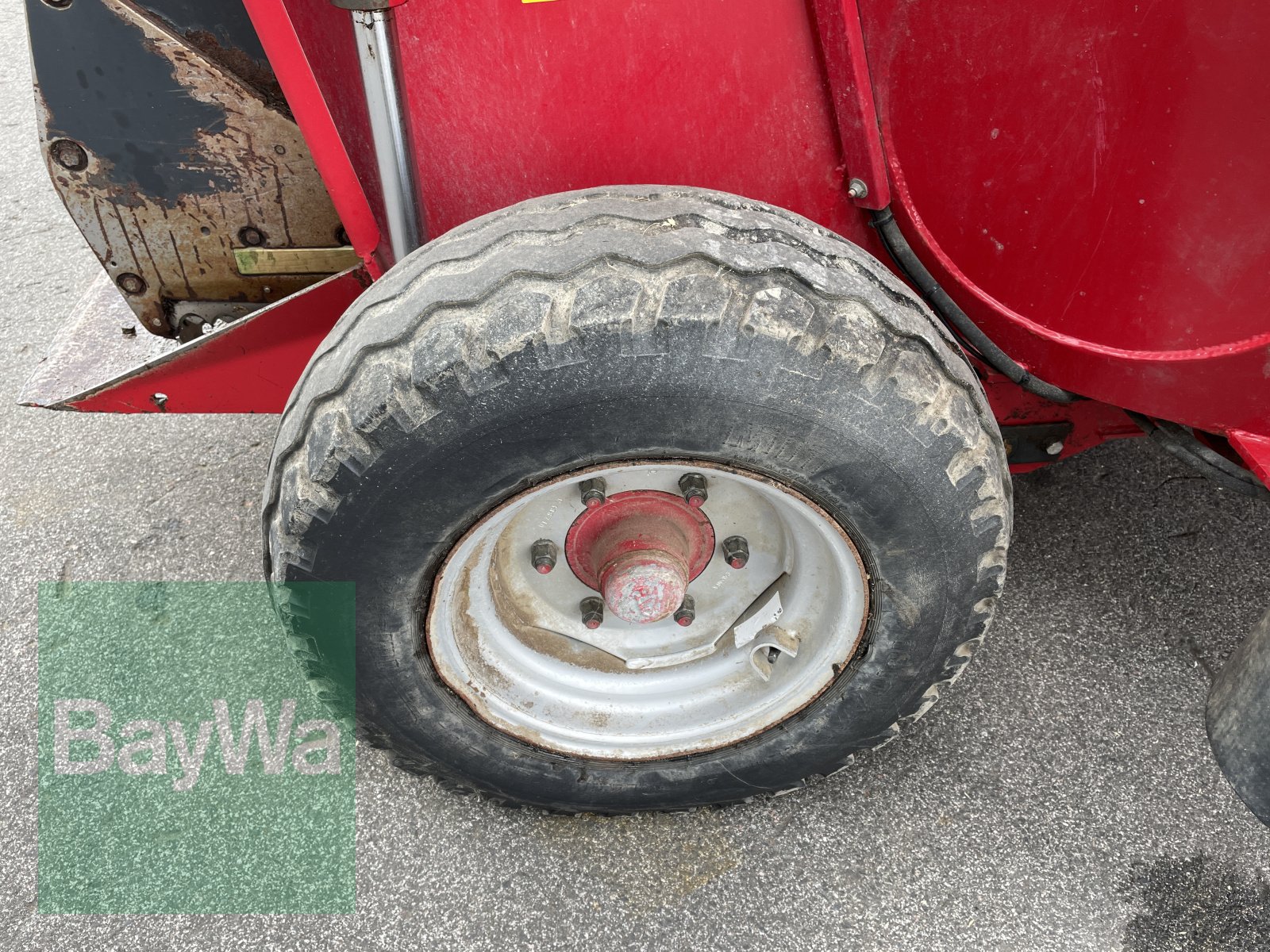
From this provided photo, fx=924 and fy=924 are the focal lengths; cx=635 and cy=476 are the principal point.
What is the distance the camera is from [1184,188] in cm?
126

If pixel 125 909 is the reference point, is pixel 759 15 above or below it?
above

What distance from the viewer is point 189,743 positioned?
196 centimetres

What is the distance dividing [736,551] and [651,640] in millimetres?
266

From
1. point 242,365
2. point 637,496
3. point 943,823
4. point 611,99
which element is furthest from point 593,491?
point 943,823

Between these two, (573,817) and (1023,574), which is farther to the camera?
(1023,574)

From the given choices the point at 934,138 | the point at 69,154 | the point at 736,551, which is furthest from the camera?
the point at 69,154

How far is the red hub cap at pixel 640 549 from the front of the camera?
1.56 metres

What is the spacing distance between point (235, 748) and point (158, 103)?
1297 millimetres

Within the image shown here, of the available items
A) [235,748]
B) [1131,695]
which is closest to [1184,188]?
[1131,695]

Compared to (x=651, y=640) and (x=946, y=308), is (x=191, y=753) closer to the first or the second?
(x=651, y=640)

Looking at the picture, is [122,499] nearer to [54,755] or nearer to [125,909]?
[54,755]

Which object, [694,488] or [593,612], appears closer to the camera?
[694,488]

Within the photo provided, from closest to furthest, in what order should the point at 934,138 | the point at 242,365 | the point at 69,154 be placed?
the point at 934,138 < the point at 69,154 < the point at 242,365

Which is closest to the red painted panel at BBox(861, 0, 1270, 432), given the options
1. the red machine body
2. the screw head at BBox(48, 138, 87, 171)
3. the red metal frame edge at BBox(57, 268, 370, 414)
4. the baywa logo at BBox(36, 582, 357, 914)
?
the red machine body
